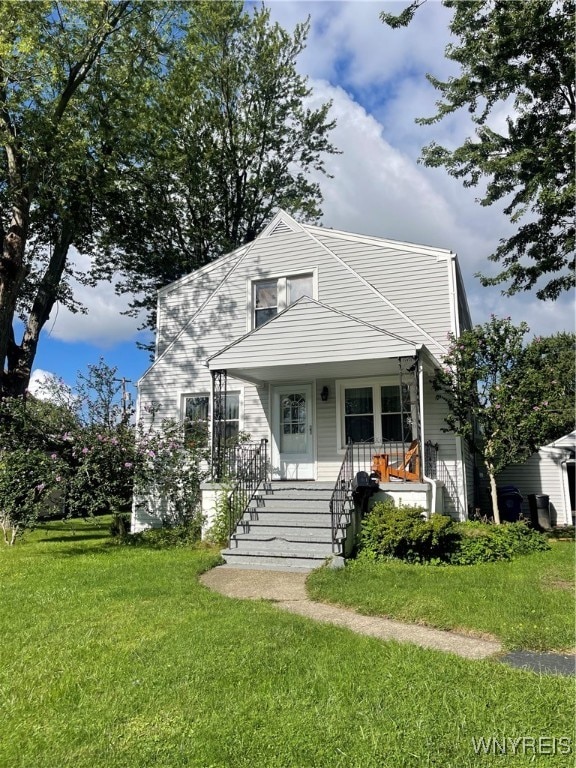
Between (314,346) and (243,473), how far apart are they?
3028 mm

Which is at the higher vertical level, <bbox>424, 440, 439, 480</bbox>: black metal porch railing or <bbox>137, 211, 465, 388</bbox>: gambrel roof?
<bbox>137, 211, 465, 388</bbox>: gambrel roof

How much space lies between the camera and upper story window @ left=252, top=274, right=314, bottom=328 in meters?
12.9

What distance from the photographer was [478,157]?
43.8 ft

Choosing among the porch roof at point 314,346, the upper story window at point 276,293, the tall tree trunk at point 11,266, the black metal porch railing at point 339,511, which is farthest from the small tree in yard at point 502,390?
the tall tree trunk at point 11,266

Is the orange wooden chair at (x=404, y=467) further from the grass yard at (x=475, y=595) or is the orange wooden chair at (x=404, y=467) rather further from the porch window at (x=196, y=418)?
the porch window at (x=196, y=418)

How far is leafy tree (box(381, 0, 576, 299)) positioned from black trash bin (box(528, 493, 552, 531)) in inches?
229

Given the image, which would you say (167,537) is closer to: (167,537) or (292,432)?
(167,537)

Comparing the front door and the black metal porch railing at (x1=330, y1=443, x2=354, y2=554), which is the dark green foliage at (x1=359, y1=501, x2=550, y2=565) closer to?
the black metal porch railing at (x1=330, y1=443, x2=354, y2=554)

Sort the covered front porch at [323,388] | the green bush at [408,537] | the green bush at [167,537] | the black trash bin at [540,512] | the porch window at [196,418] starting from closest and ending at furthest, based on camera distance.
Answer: the green bush at [408,537] < the covered front porch at [323,388] < the green bush at [167,537] < the porch window at [196,418] < the black trash bin at [540,512]

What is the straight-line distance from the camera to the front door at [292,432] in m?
11.9

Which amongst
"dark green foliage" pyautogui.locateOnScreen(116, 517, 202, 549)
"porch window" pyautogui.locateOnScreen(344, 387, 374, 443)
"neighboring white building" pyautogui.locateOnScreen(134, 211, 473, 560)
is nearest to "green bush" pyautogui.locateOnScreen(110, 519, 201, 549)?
"dark green foliage" pyautogui.locateOnScreen(116, 517, 202, 549)

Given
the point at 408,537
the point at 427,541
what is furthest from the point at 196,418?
the point at 427,541

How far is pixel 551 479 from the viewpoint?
15.8 meters

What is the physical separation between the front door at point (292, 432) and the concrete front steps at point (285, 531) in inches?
65.2
